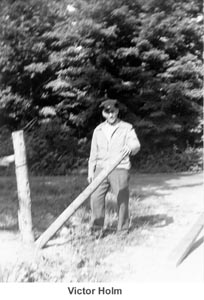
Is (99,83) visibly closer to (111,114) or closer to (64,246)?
(111,114)

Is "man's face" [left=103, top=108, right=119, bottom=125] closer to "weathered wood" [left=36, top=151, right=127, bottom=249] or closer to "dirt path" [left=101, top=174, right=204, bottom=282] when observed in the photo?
"weathered wood" [left=36, top=151, right=127, bottom=249]

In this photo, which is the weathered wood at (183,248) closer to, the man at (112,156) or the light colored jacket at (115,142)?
the man at (112,156)

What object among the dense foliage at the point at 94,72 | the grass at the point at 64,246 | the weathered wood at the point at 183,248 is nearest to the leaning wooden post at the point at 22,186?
the grass at the point at 64,246

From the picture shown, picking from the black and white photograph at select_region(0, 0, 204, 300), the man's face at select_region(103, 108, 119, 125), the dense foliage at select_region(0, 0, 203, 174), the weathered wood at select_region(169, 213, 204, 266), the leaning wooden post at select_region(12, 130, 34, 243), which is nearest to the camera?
the weathered wood at select_region(169, 213, 204, 266)

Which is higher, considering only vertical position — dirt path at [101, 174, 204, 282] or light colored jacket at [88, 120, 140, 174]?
light colored jacket at [88, 120, 140, 174]

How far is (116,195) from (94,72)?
10594 mm

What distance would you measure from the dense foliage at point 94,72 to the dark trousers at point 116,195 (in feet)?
31.6

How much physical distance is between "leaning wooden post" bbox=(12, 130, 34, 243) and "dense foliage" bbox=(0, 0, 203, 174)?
10215 mm

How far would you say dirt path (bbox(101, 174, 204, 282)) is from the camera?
517cm

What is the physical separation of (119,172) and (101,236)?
853 mm

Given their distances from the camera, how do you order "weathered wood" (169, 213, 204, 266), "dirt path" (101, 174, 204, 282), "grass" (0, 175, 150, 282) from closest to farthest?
"grass" (0, 175, 150, 282) → "dirt path" (101, 174, 204, 282) → "weathered wood" (169, 213, 204, 266)

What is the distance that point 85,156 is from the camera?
16922 millimetres

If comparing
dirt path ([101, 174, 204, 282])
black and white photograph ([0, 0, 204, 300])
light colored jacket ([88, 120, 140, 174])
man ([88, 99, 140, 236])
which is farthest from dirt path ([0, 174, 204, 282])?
black and white photograph ([0, 0, 204, 300])

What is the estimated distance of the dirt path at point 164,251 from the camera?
17.0 feet
